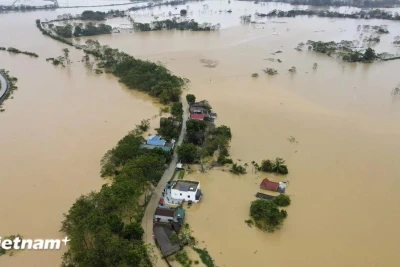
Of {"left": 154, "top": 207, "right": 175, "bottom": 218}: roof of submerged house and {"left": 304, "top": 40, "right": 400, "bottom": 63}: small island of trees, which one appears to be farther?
{"left": 304, "top": 40, "right": 400, "bottom": 63}: small island of trees

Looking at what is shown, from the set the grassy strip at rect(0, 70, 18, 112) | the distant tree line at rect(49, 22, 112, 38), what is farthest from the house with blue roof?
the distant tree line at rect(49, 22, 112, 38)

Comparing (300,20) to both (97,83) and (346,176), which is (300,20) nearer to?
(97,83)

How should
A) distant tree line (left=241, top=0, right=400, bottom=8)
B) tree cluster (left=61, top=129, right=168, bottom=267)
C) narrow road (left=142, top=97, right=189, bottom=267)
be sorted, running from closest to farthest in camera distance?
tree cluster (left=61, top=129, right=168, bottom=267)
narrow road (left=142, top=97, right=189, bottom=267)
distant tree line (left=241, top=0, right=400, bottom=8)

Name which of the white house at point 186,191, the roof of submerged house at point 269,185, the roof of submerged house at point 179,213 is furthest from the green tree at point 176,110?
the roof of submerged house at point 179,213

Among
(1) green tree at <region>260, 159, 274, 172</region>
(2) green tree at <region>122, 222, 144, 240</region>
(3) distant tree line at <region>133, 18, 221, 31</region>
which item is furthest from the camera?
(3) distant tree line at <region>133, 18, 221, 31</region>

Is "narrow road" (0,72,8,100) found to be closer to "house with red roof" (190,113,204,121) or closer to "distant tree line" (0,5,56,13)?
"house with red roof" (190,113,204,121)

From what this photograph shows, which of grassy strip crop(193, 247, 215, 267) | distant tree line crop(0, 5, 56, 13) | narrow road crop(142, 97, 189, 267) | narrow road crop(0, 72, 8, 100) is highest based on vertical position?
distant tree line crop(0, 5, 56, 13)
